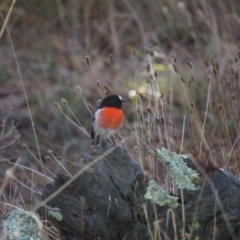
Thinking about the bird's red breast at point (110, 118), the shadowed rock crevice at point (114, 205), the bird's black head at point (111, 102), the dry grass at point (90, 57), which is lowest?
the dry grass at point (90, 57)

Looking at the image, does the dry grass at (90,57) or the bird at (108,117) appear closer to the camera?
the bird at (108,117)

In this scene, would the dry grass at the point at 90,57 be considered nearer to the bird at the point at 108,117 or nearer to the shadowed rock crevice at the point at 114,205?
the bird at the point at 108,117

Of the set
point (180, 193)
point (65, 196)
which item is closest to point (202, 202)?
point (180, 193)

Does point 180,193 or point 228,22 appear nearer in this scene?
point 180,193

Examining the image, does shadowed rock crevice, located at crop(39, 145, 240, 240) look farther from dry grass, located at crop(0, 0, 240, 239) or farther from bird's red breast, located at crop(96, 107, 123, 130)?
dry grass, located at crop(0, 0, 240, 239)

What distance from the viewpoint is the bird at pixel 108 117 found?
4.92 m

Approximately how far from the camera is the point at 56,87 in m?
9.38

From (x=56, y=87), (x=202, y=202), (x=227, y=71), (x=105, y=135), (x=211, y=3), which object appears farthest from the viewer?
(x=211, y=3)

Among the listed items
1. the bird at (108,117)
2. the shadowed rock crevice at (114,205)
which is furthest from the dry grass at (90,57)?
the shadowed rock crevice at (114,205)

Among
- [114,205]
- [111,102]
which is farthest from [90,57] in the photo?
[114,205]

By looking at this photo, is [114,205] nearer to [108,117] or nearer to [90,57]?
[108,117]

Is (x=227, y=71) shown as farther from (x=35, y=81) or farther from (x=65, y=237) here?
(x=65, y=237)

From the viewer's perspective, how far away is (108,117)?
16.3 feet

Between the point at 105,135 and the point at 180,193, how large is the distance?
88 centimetres
